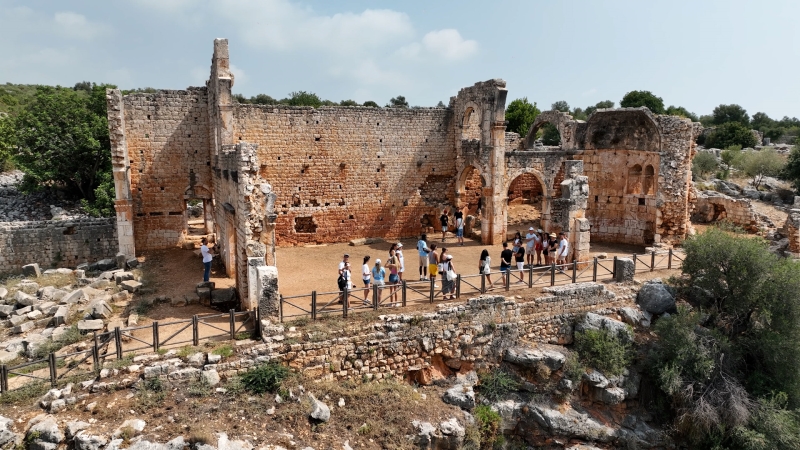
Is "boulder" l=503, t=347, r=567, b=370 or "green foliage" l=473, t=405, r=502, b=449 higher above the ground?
"boulder" l=503, t=347, r=567, b=370

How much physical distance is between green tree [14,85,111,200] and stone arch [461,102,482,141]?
14.7 m

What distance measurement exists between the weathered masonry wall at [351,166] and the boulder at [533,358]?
390 inches

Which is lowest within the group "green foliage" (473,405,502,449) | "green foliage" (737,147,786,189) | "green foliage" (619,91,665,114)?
"green foliage" (473,405,502,449)

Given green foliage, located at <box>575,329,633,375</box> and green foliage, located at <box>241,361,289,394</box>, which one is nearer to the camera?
green foliage, located at <box>241,361,289,394</box>

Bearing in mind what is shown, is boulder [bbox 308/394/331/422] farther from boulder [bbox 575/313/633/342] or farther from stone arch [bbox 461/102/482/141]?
stone arch [bbox 461/102/482/141]

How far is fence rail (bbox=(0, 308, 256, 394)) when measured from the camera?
30.5ft

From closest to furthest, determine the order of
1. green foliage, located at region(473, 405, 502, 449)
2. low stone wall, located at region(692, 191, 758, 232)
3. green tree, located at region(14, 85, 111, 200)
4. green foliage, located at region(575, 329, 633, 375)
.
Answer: green foliage, located at region(473, 405, 502, 449)
green foliage, located at region(575, 329, 633, 375)
green tree, located at region(14, 85, 111, 200)
low stone wall, located at region(692, 191, 758, 232)

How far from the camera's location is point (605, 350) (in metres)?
12.5

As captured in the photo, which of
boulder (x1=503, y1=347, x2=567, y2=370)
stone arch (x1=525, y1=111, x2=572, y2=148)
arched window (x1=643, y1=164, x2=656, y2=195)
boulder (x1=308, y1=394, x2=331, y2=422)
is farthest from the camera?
stone arch (x1=525, y1=111, x2=572, y2=148)

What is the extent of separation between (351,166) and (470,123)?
597 centimetres

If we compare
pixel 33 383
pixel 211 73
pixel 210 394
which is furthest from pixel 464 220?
pixel 33 383

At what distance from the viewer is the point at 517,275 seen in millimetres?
15125

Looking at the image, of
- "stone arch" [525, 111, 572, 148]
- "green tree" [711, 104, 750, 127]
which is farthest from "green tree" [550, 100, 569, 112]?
"stone arch" [525, 111, 572, 148]

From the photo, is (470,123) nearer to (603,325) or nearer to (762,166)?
(603,325)
